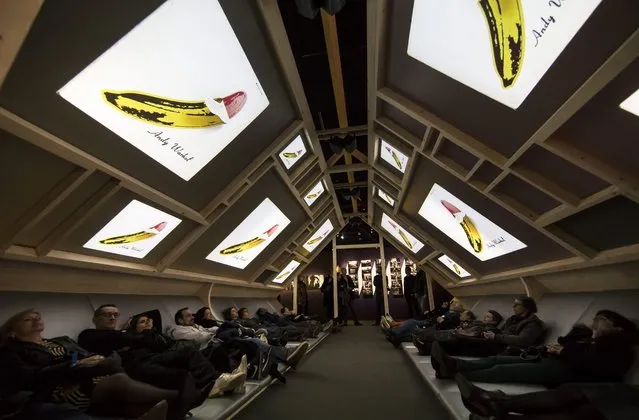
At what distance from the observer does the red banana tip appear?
2576 mm

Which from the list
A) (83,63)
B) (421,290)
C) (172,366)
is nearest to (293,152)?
(83,63)

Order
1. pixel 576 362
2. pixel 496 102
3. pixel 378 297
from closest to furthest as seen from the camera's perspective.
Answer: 1. pixel 496 102
2. pixel 576 362
3. pixel 378 297

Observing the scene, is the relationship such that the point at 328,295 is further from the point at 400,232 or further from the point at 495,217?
the point at 495,217

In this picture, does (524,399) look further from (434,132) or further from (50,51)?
(50,51)

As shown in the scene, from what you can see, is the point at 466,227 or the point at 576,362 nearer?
the point at 576,362

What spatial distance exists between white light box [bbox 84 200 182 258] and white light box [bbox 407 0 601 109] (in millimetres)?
2753

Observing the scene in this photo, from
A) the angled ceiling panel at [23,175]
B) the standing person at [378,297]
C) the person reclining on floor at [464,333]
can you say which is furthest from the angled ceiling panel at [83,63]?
the standing person at [378,297]

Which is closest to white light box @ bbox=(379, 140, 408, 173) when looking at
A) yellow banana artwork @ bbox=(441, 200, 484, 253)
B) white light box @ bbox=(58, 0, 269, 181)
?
yellow banana artwork @ bbox=(441, 200, 484, 253)

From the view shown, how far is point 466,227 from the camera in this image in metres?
4.18

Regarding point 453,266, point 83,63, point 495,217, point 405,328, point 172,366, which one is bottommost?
point 405,328

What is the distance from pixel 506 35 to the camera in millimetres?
1700

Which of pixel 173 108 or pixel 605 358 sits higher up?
pixel 173 108

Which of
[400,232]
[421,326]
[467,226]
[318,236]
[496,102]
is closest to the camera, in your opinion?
[496,102]

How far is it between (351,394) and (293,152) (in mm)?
3070
